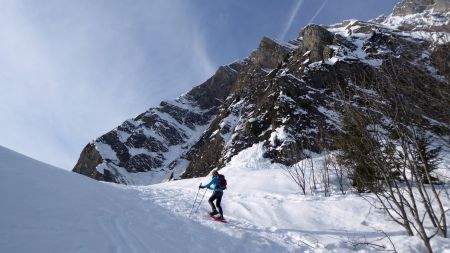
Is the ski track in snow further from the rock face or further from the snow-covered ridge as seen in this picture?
the snow-covered ridge

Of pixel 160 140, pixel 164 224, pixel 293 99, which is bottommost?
pixel 164 224

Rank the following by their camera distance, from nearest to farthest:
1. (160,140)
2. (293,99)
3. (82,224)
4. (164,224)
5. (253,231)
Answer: (82,224), (164,224), (253,231), (293,99), (160,140)

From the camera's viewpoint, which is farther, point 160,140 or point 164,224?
point 160,140

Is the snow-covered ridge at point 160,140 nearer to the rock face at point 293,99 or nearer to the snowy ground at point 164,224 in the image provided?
the rock face at point 293,99

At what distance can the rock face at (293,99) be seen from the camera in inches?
296

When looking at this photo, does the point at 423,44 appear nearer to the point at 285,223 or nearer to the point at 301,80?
the point at 285,223

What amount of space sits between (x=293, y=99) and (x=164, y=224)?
143ft

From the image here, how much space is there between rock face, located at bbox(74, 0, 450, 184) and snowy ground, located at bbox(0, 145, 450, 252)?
3709 mm

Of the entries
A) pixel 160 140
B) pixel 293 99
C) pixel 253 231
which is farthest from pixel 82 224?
pixel 160 140

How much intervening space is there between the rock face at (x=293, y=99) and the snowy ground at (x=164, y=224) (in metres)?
3.71

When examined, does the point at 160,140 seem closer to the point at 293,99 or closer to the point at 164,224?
the point at 293,99

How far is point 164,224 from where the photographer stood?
9.92 m

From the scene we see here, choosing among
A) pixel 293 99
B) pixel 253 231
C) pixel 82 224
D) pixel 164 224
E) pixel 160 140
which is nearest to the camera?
pixel 82 224

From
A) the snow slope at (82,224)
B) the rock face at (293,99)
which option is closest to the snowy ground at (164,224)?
the snow slope at (82,224)
